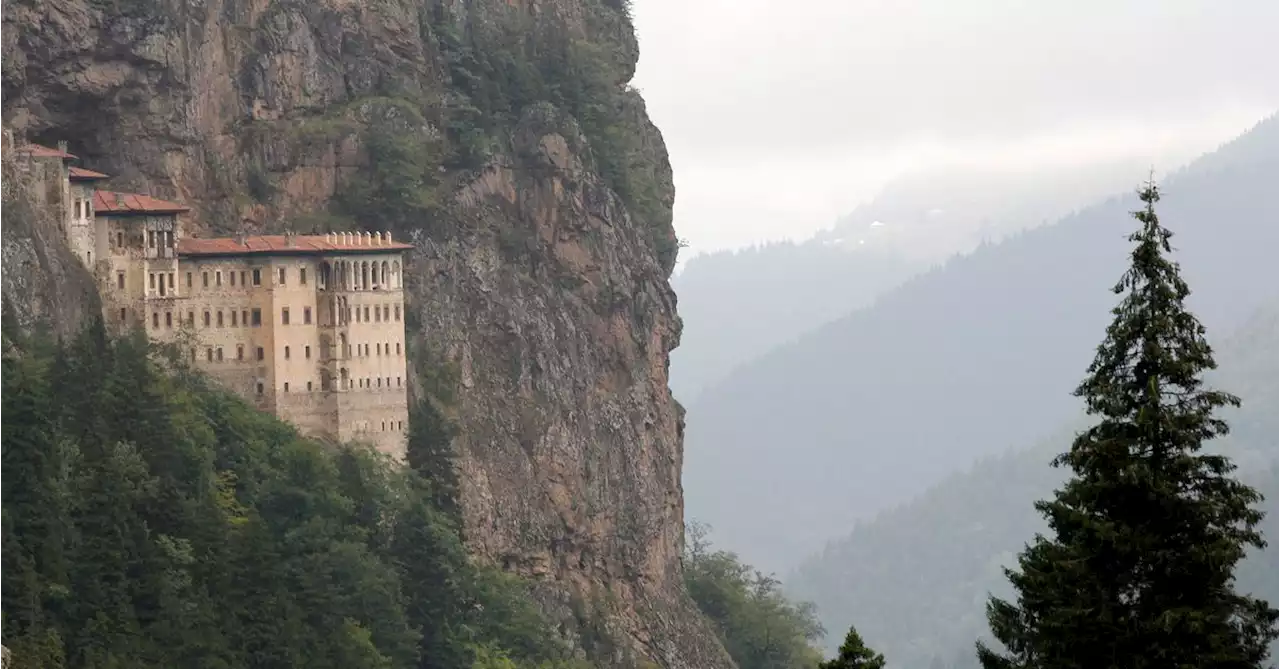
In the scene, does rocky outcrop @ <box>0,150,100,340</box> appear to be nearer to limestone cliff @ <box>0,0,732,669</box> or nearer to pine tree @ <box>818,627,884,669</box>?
limestone cliff @ <box>0,0,732,669</box>

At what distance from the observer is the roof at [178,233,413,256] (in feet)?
333

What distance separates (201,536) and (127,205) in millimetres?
12773

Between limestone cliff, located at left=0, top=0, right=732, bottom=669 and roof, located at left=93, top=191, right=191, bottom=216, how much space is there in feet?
19.9

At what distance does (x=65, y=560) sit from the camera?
89.6 m

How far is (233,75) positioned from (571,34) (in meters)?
21.2

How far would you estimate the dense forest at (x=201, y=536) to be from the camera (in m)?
89.5

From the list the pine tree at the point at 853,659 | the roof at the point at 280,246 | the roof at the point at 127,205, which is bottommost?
the pine tree at the point at 853,659

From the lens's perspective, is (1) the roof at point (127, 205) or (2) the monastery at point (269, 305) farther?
(2) the monastery at point (269, 305)

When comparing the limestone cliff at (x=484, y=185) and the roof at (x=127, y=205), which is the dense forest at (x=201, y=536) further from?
the limestone cliff at (x=484, y=185)

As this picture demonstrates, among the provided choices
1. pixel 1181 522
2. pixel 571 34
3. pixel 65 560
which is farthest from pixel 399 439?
pixel 1181 522

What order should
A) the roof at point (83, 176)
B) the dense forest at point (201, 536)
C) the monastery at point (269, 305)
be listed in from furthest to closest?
the monastery at point (269, 305)
the roof at point (83, 176)
the dense forest at point (201, 536)

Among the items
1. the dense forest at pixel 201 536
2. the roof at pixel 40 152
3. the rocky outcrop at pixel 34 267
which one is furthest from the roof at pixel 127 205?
the dense forest at pixel 201 536

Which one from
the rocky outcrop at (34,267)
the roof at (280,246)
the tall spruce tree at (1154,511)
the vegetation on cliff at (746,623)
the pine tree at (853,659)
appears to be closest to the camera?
the tall spruce tree at (1154,511)

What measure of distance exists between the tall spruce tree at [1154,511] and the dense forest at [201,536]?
46.8 m
